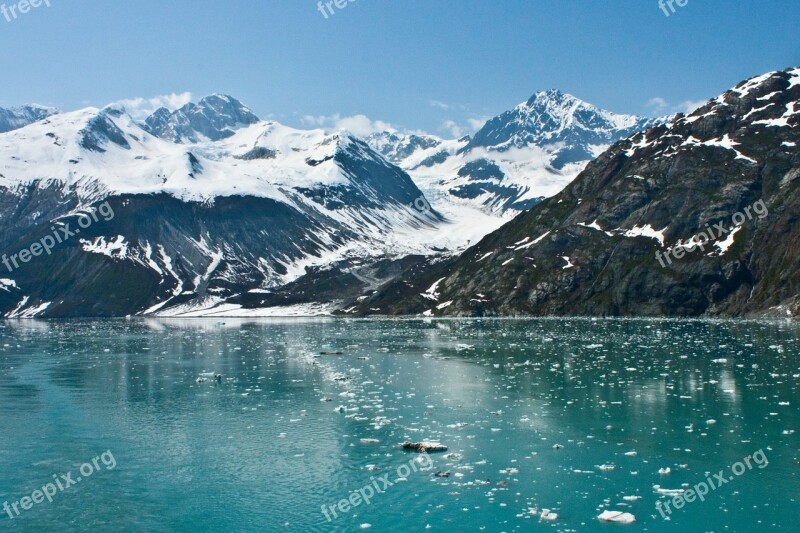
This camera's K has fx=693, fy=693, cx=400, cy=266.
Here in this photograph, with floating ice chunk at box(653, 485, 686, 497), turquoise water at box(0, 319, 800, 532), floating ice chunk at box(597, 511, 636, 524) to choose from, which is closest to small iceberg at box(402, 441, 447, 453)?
turquoise water at box(0, 319, 800, 532)

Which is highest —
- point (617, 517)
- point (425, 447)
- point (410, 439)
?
point (425, 447)

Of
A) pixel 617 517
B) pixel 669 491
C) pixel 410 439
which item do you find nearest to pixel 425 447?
pixel 410 439

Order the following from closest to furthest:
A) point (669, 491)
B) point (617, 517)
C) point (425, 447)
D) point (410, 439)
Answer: point (617, 517), point (669, 491), point (425, 447), point (410, 439)

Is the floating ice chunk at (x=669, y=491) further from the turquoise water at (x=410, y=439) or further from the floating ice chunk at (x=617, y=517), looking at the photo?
the floating ice chunk at (x=617, y=517)

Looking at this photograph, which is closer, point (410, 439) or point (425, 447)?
point (425, 447)

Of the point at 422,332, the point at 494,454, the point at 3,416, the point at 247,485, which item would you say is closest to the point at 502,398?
the point at 494,454

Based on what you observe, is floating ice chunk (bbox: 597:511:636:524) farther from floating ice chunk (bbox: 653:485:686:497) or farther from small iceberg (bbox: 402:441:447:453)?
small iceberg (bbox: 402:441:447:453)

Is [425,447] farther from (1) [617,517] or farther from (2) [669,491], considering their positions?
(2) [669,491]

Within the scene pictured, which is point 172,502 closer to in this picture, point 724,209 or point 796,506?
point 796,506

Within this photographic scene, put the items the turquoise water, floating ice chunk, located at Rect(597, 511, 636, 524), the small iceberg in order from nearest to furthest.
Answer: floating ice chunk, located at Rect(597, 511, 636, 524)
the turquoise water
the small iceberg
